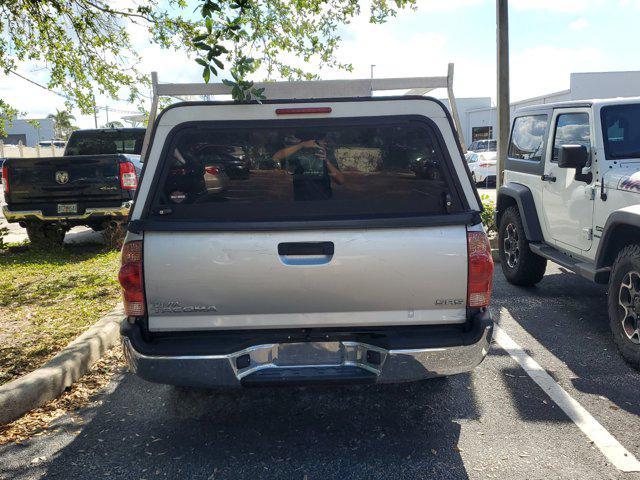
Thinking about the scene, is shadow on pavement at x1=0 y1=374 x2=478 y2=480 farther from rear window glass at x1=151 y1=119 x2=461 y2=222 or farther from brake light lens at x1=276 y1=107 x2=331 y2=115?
brake light lens at x1=276 y1=107 x2=331 y2=115

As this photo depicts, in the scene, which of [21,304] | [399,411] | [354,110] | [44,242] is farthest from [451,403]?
[44,242]

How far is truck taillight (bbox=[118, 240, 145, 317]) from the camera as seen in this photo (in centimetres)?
307

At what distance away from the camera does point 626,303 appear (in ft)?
15.1

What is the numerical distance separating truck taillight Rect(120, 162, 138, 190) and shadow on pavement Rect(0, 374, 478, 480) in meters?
5.25

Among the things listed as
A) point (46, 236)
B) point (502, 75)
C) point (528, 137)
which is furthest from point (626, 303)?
point (46, 236)

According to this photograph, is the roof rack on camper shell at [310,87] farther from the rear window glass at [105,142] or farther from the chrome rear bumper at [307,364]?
the rear window glass at [105,142]

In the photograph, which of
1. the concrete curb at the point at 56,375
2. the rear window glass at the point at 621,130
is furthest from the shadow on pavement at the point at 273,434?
the rear window glass at the point at 621,130

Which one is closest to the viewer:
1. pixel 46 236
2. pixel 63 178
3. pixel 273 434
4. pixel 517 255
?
pixel 273 434

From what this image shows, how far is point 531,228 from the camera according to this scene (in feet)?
21.4

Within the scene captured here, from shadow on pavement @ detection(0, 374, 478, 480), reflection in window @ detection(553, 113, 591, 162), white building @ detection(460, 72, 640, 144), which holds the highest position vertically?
white building @ detection(460, 72, 640, 144)

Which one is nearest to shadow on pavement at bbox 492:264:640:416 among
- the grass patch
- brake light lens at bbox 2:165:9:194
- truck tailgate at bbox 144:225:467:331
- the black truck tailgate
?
truck tailgate at bbox 144:225:467:331

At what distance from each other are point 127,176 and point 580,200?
21.6 ft

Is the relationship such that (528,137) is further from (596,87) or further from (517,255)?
(596,87)

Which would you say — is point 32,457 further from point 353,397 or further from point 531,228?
point 531,228
